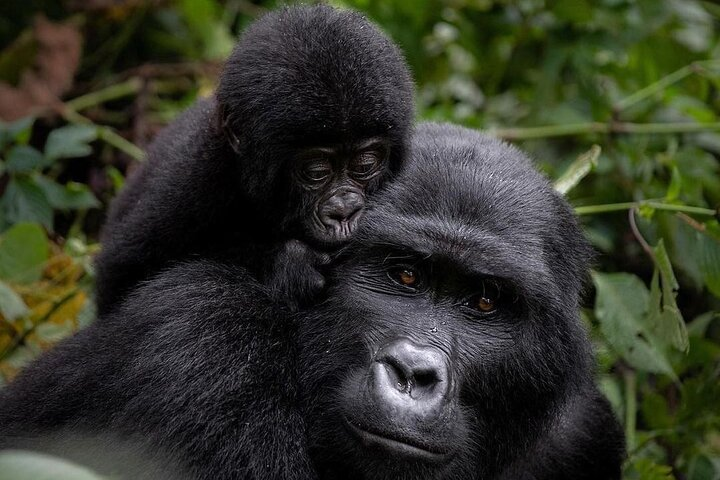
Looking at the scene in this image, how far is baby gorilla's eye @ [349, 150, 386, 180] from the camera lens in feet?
12.6

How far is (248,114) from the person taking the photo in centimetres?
394

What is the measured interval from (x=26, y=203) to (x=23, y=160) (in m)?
0.23

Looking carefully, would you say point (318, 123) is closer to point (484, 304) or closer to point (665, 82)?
point (484, 304)

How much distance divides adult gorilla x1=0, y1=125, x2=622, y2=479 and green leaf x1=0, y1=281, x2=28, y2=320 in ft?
2.79

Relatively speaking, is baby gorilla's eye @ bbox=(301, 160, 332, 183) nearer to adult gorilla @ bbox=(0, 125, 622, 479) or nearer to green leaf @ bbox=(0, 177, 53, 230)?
adult gorilla @ bbox=(0, 125, 622, 479)

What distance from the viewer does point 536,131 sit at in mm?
6352

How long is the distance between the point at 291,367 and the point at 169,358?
1.43ft

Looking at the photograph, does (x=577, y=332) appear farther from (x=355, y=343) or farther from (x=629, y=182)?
(x=629, y=182)

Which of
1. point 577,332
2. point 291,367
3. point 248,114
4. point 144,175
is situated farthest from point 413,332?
point 144,175

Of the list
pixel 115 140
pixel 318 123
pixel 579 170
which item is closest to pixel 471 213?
pixel 318 123

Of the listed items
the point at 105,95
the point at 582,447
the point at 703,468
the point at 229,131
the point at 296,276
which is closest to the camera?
the point at 296,276

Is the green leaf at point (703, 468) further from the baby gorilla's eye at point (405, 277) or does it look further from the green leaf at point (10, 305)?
the green leaf at point (10, 305)

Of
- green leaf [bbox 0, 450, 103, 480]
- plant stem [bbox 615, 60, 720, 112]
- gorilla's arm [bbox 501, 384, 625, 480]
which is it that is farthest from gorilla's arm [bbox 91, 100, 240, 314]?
plant stem [bbox 615, 60, 720, 112]

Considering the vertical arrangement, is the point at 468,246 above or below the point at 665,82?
above
